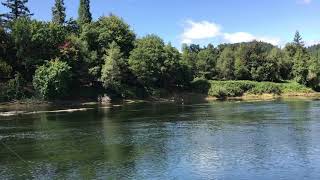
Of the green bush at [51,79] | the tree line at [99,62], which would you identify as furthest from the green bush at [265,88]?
the green bush at [51,79]

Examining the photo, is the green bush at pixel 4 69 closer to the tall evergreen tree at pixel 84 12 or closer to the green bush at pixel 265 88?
the tall evergreen tree at pixel 84 12

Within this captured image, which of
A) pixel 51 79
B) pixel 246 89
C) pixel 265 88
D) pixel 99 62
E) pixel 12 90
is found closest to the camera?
pixel 51 79

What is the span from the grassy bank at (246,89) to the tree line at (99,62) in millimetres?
4447

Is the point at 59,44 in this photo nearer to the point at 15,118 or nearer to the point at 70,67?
the point at 70,67

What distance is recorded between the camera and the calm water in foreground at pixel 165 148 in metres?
35.1

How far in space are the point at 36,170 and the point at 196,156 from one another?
487 inches

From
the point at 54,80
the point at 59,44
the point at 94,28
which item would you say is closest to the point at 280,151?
the point at 54,80

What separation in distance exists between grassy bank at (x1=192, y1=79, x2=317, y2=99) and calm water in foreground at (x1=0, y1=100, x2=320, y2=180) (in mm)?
65582

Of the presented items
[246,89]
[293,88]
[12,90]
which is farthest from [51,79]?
[293,88]

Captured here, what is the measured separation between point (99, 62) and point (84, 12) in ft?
88.8

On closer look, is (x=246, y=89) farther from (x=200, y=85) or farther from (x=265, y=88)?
(x=200, y=85)

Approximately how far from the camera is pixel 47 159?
41.5m

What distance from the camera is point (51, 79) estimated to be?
107 m

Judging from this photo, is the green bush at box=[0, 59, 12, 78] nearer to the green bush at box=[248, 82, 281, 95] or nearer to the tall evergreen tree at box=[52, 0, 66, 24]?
the tall evergreen tree at box=[52, 0, 66, 24]
